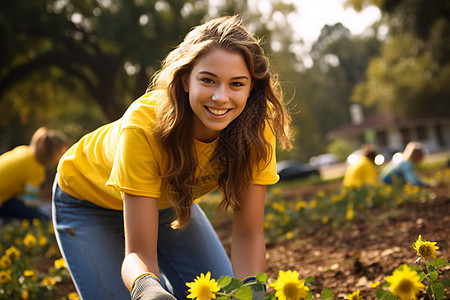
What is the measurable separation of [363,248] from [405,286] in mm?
2264

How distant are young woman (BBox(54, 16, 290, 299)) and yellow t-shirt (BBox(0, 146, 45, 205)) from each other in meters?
2.60

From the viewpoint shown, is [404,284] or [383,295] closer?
[404,284]

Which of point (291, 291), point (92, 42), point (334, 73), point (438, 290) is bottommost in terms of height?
point (438, 290)

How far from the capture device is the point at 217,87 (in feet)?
5.85

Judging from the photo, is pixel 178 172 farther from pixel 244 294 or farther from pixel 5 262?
pixel 5 262

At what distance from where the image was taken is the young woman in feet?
5.74

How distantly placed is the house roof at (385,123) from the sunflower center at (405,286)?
36239mm

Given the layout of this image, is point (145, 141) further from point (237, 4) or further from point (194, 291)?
point (237, 4)

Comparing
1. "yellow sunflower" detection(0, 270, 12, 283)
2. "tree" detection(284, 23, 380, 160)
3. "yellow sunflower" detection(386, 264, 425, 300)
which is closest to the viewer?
"yellow sunflower" detection(386, 264, 425, 300)

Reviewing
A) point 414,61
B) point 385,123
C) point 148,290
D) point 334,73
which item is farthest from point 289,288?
point 334,73

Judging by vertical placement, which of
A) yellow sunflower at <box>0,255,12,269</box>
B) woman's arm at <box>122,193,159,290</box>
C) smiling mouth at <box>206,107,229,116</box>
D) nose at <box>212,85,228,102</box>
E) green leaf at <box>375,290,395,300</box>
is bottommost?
green leaf at <box>375,290,395,300</box>

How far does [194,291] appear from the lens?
139cm

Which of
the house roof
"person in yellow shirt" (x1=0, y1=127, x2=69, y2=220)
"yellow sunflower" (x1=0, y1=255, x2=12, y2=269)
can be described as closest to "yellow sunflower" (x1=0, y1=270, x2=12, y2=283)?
"yellow sunflower" (x1=0, y1=255, x2=12, y2=269)

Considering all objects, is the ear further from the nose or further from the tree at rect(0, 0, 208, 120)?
the tree at rect(0, 0, 208, 120)
